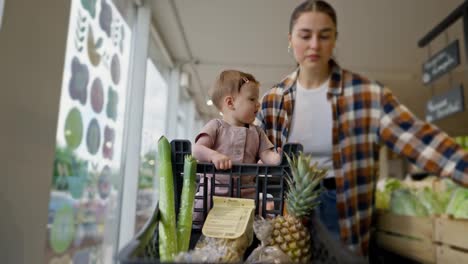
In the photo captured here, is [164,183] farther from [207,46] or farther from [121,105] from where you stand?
[121,105]

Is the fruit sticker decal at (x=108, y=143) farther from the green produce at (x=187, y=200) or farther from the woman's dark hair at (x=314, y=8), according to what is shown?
the woman's dark hair at (x=314, y=8)

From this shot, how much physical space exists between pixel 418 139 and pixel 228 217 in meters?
0.28

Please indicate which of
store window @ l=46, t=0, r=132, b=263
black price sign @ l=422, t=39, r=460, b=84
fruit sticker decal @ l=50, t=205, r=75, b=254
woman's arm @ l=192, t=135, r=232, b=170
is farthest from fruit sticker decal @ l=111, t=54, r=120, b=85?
black price sign @ l=422, t=39, r=460, b=84

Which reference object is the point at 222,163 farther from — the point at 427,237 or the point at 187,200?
the point at 427,237

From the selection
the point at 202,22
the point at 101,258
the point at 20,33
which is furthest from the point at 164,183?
the point at 101,258

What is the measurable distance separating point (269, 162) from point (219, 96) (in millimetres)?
136

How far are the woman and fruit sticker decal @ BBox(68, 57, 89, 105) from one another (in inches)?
38.5

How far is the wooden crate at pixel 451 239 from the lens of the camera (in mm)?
971

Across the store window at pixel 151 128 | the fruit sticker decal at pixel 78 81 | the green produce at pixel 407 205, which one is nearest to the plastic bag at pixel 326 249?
the store window at pixel 151 128

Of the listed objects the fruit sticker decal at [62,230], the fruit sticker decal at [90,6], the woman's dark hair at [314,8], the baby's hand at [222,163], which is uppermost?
the fruit sticker decal at [90,6]

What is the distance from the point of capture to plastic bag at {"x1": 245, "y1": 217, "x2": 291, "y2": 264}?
0.48 m

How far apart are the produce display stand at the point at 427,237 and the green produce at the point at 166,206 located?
0.60 meters

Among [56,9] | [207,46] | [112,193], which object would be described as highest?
[56,9]

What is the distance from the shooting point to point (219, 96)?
58 cm
